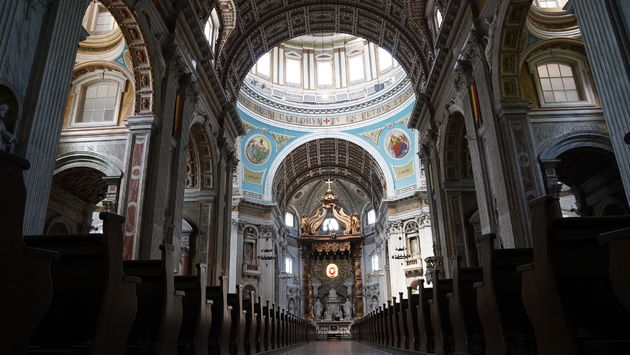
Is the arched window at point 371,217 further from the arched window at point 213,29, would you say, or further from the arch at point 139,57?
the arch at point 139,57

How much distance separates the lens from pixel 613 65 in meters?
4.70

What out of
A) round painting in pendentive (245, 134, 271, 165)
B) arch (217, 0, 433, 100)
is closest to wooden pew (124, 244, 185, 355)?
arch (217, 0, 433, 100)

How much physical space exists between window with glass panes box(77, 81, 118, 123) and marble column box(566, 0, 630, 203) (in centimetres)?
883

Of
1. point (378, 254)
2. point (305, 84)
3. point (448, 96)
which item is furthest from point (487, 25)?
point (378, 254)

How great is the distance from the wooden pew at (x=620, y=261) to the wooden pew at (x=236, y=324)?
14.1 feet

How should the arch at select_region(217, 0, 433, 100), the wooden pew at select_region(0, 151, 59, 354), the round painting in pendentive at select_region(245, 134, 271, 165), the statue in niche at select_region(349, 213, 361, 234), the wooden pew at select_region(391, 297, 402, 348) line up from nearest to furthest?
the wooden pew at select_region(0, 151, 59, 354), the wooden pew at select_region(391, 297, 402, 348), the arch at select_region(217, 0, 433, 100), the round painting in pendentive at select_region(245, 134, 271, 165), the statue in niche at select_region(349, 213, 361, 234)

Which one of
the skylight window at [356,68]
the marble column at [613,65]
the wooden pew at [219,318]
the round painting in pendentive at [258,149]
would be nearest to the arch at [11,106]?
the wooden pew at [219,318]

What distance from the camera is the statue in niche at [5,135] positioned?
4336 millimetres

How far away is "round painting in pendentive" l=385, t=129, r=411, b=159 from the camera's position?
22.7 meters

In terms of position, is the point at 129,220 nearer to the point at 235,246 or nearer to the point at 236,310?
the point at 236,310

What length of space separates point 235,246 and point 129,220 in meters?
13.9

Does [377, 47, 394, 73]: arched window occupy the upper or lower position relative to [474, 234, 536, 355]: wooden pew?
upper

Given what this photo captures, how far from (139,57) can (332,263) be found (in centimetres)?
2461

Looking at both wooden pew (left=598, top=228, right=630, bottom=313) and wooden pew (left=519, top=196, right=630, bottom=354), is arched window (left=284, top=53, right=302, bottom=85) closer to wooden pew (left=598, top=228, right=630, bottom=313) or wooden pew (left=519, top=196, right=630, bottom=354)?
wooden pew (left=519, top=196, right=630, bottom=354)
